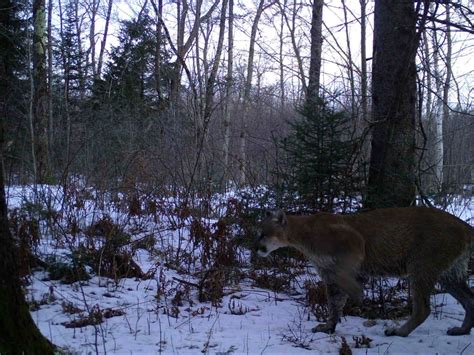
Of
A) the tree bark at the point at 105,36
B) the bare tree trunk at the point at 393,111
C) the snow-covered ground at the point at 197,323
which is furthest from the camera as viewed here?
the tree bark at the point at 105,36

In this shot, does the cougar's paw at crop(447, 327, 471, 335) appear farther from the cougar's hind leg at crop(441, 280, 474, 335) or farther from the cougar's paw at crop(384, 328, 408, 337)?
the cougar's paw at crop(384, 328, 408, 337)

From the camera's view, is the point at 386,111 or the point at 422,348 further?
the point at 386,111

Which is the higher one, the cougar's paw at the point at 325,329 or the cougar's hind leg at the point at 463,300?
the cougar's hind leg at the point at 463,300

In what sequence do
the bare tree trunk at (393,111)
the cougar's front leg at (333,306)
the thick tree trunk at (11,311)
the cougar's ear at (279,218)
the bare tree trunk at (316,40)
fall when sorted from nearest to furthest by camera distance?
the thick tree trunk at (11,311) < the cougar's front leg at (333,306) < the cougar's ear at (279,218) < the bare tree trunk at (393,111) < the bare tree trunk at (316,40)

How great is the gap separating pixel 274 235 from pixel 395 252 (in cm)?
144

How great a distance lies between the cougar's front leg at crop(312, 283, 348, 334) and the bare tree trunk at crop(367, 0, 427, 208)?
2.32m

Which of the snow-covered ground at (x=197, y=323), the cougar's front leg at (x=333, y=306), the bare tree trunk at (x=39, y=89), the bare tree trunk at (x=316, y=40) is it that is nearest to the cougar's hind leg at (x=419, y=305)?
the snow-covered ground at (x=197, y=323)

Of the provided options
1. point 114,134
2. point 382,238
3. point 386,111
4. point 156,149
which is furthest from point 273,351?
point 114,134

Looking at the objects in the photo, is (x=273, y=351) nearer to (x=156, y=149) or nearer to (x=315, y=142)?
(x=315, y=142)

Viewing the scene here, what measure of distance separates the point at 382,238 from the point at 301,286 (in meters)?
2.01

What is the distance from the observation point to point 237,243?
25.7ft

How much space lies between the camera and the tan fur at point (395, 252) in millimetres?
5168

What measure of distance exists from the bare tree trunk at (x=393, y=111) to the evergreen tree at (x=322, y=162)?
480 millimetres

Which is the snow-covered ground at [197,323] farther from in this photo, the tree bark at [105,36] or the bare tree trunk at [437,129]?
the tree bark at [105,36]
